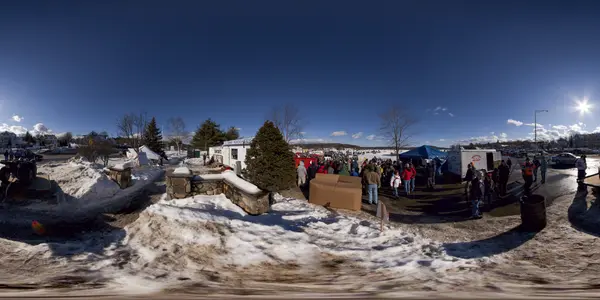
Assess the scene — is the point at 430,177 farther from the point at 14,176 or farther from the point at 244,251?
the point at 14,176

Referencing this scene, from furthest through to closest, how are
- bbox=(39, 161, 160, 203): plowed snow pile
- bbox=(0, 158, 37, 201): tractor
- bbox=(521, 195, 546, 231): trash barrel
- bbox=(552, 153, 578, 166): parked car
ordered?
bbox=(552, 153, 578, 166): parked car, bbox=(39, 161, 160, 203): plowed snow pile, bbox=(0, 158, 37, 201): tractor, bbox=(521, 195, 546, 231): trash barrel

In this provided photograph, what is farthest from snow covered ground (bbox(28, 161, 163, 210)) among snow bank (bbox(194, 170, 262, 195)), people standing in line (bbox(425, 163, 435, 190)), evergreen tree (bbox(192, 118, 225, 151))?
evergreen tree (bbox(192, 118, 225, 151))

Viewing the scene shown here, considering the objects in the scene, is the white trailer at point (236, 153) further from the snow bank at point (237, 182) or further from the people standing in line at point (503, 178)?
the people standing in line at point (503, 178)

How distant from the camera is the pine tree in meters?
10.4

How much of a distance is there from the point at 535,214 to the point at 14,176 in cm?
1683

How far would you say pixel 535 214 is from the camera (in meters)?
5.70

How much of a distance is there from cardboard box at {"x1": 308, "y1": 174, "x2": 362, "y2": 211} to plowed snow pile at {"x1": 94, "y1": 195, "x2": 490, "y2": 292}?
2.45 metres

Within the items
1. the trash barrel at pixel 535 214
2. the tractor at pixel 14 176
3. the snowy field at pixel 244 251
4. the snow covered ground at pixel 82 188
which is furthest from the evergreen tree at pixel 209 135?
the trash barrel at pixel 535 214

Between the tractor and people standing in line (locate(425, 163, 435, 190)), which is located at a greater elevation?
the tractor

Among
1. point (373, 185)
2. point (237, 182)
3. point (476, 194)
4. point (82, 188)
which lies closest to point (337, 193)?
point (373, 185)

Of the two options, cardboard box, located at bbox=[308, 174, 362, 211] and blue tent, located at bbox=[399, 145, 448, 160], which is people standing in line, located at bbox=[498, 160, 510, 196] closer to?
cardboard box, located at bbox=[308, 174, 362, 211]

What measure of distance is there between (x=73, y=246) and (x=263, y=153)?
7.19 meters

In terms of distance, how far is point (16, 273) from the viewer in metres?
3.13

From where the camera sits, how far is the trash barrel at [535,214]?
5.67m
